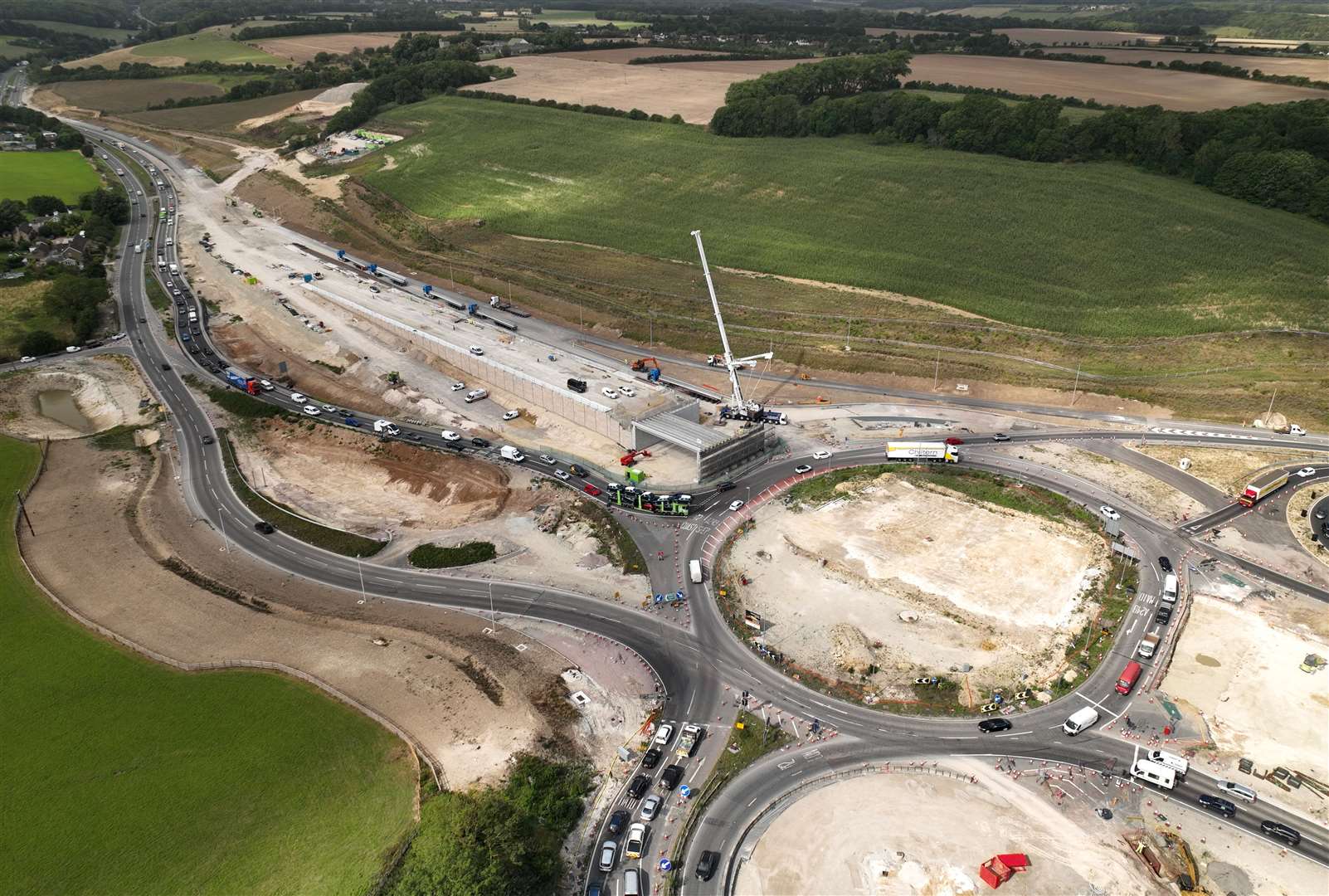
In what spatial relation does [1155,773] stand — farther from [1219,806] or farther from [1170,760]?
[1219,806]

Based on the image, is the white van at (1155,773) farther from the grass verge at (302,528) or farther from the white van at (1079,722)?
the grass verge at (302,528)

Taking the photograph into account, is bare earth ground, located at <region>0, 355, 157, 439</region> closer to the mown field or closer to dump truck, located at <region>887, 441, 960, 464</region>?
the mown field

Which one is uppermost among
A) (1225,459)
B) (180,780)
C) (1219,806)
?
(1225,459)

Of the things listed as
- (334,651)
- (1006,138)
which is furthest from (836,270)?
(334,651)

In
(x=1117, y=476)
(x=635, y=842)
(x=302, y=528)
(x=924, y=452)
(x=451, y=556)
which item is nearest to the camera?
(x=635, y=842)

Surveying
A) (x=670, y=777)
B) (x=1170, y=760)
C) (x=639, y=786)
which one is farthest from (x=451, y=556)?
(x=1170, y=760)

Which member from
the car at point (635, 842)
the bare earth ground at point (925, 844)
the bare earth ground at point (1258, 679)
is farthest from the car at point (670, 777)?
the bare earth ground at point (1258, 679)
